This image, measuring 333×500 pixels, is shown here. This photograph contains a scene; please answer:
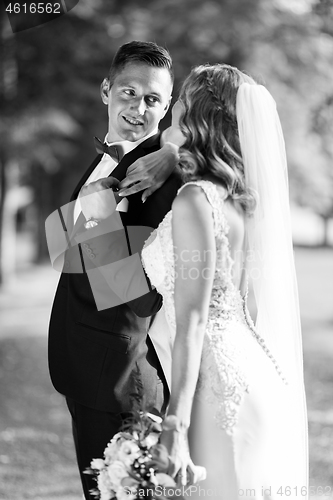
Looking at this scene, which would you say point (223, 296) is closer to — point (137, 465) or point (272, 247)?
point (272, 247)

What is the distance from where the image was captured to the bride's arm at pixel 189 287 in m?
2.08

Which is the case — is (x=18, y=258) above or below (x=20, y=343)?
above

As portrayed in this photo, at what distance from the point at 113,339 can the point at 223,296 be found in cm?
48

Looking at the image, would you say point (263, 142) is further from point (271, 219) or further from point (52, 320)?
point (52, 320)

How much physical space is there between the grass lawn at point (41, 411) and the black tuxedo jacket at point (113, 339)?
2.13 m

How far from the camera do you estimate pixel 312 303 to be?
13.3 m

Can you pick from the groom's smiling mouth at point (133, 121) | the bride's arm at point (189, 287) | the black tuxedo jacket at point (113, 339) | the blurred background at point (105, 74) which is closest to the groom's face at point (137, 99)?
the groom's smiling mouth at point (133, 121)

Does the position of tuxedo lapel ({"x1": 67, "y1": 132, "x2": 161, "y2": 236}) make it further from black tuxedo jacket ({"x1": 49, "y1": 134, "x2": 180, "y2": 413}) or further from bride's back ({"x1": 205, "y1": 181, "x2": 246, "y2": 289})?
bride's back ({"x1": 205, "y1": 181, "x2": 246, "y2": 289})

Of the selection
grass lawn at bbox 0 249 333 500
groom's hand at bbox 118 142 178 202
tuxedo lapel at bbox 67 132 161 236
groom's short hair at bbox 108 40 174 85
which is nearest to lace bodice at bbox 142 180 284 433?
groom's hand at bbox 118 142 178 202

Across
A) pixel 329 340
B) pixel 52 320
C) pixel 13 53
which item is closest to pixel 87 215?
pixel 52 320

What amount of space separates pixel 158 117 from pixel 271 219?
676 millimetres

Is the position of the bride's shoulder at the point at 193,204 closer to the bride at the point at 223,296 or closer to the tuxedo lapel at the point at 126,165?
the bride at the point at 223,296

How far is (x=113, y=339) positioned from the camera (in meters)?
2.43

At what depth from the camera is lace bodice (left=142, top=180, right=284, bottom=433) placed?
2211mm
